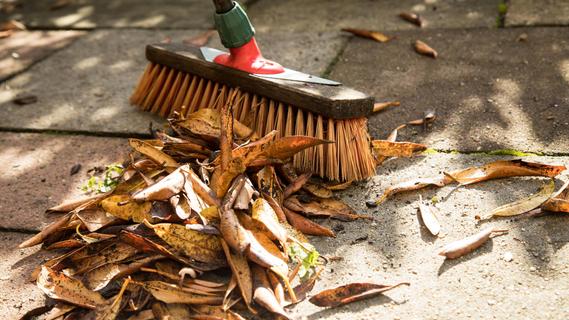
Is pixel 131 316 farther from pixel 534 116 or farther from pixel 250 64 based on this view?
pixel 534 116

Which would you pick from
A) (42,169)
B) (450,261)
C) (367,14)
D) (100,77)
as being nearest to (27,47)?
(100,77)

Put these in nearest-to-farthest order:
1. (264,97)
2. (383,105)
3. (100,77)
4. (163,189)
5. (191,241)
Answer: (191,241) → (163,189) → (264,97) → (383,105) → (100,77)

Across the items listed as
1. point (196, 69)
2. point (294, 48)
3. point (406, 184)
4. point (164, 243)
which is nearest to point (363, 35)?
point (294, 48)

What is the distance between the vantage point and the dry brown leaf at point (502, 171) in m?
2.34

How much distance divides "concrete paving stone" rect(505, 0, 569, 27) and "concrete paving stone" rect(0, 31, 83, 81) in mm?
2705

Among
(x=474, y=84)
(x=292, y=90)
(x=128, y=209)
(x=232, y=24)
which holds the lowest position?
(x=474, y=84)

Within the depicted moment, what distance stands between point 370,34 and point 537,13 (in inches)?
37.5

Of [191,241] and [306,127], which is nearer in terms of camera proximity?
[191,241]

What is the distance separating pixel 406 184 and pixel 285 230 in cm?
54

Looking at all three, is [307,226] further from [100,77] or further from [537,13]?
[537,13]

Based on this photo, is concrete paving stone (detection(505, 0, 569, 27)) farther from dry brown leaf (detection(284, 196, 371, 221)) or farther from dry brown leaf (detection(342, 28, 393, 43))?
dry brown leaf (detection(284, 196, 371, 221))

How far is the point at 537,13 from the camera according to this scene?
12.3 ft

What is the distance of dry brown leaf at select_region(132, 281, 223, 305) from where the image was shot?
191 centimetres

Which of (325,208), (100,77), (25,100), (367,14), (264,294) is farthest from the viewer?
(367,14)
